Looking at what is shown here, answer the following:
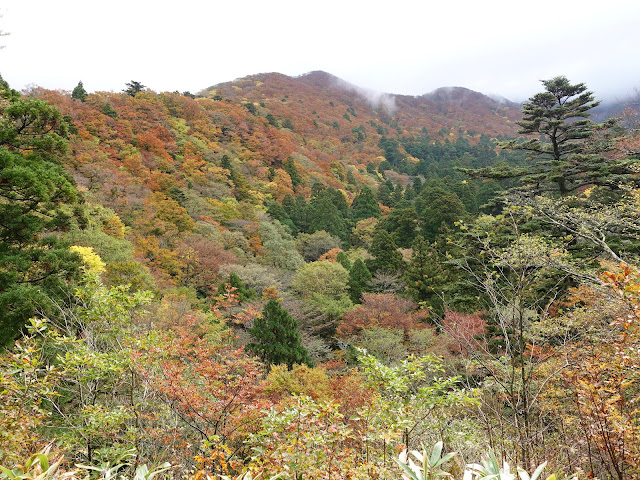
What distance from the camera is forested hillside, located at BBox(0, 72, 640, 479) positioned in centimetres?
338

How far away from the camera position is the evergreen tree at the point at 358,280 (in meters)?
19.6

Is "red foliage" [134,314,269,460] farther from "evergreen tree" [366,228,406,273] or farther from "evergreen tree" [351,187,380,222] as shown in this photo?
"evergreen tree" [351,187,380,222]

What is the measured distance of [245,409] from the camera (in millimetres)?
4605

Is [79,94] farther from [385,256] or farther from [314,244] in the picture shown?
[385,256]

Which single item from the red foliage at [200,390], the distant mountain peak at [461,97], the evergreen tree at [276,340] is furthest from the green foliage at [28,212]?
the distant mountain peak at [461,97]

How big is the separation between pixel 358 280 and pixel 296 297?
12.1 ft

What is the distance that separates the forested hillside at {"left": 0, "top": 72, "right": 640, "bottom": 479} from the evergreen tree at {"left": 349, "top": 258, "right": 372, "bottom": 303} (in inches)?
6.3

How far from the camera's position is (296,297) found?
19562mm

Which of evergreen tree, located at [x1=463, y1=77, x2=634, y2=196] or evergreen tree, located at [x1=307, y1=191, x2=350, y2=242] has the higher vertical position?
evergreen tree, located at [x1=463, y1=77, x2=634, y2=196]

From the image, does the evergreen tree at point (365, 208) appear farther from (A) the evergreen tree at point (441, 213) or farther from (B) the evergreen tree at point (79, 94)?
(B) the evergreen tree at point (79, 94)

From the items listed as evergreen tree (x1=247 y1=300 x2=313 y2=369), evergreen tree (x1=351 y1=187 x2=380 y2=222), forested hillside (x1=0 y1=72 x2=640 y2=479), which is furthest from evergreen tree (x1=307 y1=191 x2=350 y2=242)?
evergreen tree (x1=247 y1=300 x2=313 y2=369)

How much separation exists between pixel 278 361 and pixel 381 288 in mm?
9528

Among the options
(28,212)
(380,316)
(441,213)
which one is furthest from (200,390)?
(441,213)

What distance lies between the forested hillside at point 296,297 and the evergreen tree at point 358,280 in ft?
0.53
